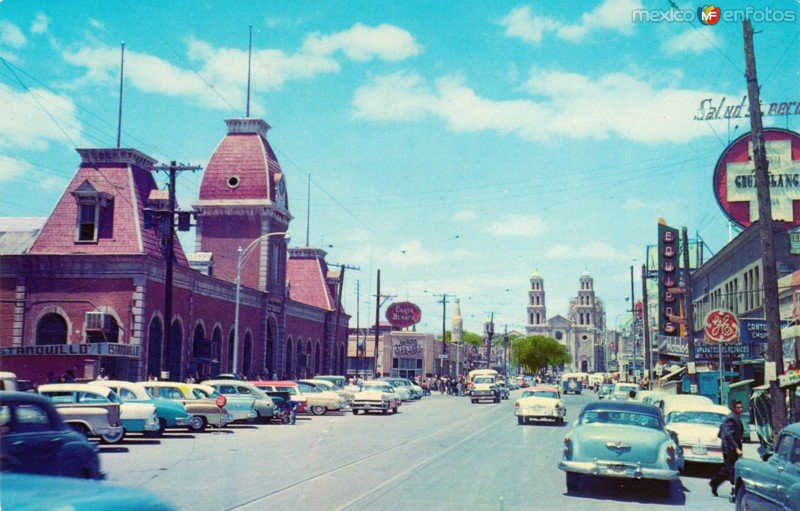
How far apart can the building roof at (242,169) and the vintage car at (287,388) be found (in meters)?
20.1

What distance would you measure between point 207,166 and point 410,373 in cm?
5247

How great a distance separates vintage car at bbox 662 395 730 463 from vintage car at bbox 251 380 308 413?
1867cm

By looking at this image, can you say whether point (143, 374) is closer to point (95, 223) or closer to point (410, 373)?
point (95, 223)

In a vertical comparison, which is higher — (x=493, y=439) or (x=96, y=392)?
(x=96, y=392)

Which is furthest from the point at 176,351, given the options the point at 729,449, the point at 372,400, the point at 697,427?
the point at 729,449

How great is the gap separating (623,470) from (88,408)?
1228 centimetres

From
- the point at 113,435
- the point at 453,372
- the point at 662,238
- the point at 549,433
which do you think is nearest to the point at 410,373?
the point at 453,372

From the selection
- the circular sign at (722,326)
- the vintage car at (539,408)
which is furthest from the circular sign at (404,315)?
the circular sign at (722,326)

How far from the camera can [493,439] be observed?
77.8ft

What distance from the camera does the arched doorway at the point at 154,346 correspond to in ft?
125

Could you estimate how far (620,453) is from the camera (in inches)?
516

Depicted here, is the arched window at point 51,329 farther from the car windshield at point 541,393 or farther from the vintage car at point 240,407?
the car windshield at point 541,393

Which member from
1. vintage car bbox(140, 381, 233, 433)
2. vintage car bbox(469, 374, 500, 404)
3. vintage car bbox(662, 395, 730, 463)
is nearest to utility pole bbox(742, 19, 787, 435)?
vintage car bbox(662, 395, 730, 463)

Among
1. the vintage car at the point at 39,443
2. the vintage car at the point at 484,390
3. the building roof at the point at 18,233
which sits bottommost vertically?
the vintage car at the point at 484,390
